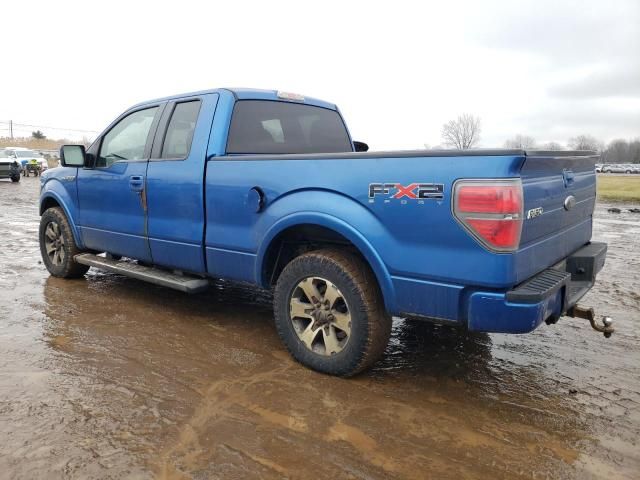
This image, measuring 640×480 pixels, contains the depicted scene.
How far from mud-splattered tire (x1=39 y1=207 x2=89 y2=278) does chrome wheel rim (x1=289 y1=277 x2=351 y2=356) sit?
3.43 meters

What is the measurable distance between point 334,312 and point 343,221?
2.07 ft

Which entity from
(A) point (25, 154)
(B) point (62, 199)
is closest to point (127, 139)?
(B) point (62, 199)

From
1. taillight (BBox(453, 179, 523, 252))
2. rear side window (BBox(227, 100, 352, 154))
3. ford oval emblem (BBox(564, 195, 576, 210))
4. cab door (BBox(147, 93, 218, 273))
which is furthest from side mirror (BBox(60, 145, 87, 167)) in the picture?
ford oval emblem (BBox(564, 195, 576, 210))

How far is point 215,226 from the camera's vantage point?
4.09m

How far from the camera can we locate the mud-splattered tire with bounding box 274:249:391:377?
3287 millimetres

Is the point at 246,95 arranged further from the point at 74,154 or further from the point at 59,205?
the point at 59,205

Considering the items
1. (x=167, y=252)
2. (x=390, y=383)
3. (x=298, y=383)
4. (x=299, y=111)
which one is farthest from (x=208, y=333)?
(x=299, y=111)

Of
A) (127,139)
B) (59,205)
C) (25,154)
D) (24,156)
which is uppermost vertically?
(25,154)

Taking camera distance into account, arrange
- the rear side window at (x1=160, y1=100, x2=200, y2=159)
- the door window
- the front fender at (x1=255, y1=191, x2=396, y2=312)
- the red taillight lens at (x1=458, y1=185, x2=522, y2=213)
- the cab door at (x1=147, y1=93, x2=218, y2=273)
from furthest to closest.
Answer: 1. the door window
2. the rear side window at (x1=160, y1=100, x2=200, y2=159)
3. the cab door at (x1=147, y1=93, x2=218, y2=273)
4. the front fender at (x1=255, y1=191, x2=396, y2=312)
5. the red taillight lens at (x1=458, y1=185, x2=522, y2=213)

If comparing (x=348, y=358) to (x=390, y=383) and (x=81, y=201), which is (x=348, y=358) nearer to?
(x=390, y=383)

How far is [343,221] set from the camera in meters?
3.27

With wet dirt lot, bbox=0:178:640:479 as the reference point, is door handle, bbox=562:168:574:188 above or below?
above

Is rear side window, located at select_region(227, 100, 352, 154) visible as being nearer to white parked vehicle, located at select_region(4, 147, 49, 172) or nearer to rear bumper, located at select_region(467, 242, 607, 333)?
rear bumper, located at select_region(467, 242, 607, 333)

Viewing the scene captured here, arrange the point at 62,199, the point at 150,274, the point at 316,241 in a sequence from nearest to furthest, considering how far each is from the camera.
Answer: the point at 316,241 < the point at 150,274 < the point at 62,199
